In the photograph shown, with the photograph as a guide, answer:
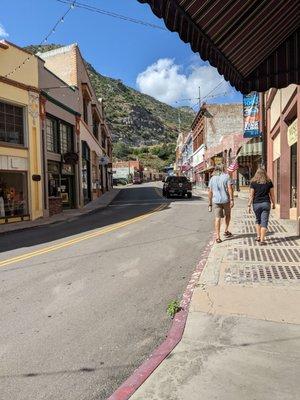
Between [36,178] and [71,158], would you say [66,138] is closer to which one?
[71,158]

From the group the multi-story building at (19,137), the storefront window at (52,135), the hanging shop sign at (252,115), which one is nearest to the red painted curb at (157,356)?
the multi-story building at (19,137)

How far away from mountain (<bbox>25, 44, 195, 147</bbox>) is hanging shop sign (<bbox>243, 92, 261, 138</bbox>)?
108 m

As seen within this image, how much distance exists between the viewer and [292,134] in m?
14.0

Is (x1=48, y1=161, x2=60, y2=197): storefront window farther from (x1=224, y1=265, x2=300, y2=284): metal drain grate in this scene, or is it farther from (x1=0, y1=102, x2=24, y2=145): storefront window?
(x1=224, y1=265, x2=300, y2=284): metal drain grate

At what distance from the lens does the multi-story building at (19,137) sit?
19688mm

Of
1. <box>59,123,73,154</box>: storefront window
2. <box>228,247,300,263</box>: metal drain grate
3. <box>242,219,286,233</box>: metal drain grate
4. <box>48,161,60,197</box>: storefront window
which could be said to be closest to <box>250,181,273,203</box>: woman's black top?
<box>228,247,300,263</box>: metal drain grate

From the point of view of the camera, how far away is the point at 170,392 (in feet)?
12.1

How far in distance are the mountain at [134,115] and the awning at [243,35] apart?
404 ft

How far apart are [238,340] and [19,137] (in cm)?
1817

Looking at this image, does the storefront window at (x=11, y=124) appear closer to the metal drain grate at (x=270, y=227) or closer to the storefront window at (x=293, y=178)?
the metal drain grate at (x=270, y=227)

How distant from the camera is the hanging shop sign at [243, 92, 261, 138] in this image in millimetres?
21328

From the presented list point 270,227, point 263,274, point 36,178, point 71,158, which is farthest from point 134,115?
point 263,274

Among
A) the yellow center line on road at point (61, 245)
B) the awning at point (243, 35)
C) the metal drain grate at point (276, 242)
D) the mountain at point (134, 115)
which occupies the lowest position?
the yellow center line on road at point (61, 245)

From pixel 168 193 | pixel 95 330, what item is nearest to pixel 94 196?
pixel 168 193
